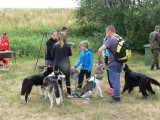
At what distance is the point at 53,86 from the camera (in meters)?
7.54

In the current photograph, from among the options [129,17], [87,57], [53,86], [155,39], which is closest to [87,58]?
[87,57]

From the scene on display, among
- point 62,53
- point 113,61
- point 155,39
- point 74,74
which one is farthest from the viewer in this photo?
point 155,39

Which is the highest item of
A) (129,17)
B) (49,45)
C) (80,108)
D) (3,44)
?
(129,17)

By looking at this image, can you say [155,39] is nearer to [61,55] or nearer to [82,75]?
[82,75]

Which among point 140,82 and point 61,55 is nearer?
point 61,55

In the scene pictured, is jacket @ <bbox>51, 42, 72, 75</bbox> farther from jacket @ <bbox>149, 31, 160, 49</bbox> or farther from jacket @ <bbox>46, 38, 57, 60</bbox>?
jacket @ <bbox>149, 31, 160, 49</bbox>

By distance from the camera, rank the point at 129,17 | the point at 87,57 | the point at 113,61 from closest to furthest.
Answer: the point at 113,61 → the point at 87,57 → the point at 129,17

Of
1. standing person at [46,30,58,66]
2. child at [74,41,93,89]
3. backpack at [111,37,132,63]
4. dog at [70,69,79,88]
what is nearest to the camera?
backpack at [111,37,132,63]

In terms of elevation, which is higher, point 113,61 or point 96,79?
point 113,61

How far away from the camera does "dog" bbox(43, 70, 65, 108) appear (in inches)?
297

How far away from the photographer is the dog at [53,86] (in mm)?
7539

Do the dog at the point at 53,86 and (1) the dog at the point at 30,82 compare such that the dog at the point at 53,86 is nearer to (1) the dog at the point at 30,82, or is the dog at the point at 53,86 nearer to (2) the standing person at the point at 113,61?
(1) the dog at the point at 30,82

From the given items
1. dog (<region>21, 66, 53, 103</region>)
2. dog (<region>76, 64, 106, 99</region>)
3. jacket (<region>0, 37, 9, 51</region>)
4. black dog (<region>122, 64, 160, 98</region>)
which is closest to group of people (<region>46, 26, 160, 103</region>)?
dog (<region>76, 64, 106, 99</region>)

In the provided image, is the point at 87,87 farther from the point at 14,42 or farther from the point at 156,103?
the point at 14,42
